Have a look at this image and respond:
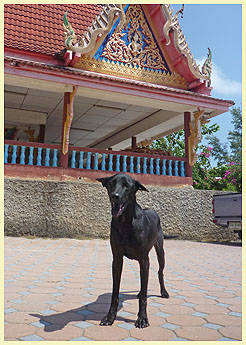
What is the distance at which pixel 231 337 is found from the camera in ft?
7.38

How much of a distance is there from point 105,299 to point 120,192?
1475 mm

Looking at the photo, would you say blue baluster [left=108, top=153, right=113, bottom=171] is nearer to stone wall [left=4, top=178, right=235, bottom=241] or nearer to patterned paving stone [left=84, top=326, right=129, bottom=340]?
stone wall [left=4, top=178, right=235, bottom=241]

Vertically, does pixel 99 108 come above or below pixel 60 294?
above

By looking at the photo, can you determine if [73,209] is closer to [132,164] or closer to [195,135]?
[132,164]

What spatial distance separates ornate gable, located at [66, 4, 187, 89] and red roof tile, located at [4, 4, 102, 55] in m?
1.44

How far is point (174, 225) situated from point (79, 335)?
7886mm

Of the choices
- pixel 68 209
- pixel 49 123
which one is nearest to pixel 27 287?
pixel 68 209

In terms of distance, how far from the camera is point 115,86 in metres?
9.38

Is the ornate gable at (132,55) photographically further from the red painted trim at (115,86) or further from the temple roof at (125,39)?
the red painted trim at (115,86)

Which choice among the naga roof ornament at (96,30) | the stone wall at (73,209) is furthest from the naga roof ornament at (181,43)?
the stone wall at (73,209)

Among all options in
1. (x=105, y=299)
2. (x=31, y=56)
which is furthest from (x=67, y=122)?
(x=105, y=299)

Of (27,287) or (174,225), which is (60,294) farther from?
(174,225)

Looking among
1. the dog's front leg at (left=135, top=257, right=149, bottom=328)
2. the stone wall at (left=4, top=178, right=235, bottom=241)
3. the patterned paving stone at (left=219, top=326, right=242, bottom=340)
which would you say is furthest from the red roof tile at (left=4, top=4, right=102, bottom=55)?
the patterned paving stone at (left=219, top=326, right=242, bottom=340)

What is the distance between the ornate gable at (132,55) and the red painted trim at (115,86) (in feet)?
2.68
